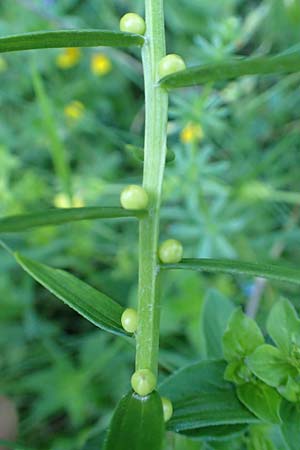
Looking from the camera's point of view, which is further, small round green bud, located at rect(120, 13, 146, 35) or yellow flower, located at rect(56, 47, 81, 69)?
yellow flower, located at rect(56, 47, 81, 69)

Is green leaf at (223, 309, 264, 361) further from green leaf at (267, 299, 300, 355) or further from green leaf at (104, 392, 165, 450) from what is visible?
green leaf at (104, 392, 165, 450)

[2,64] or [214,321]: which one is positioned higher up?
[2,64]

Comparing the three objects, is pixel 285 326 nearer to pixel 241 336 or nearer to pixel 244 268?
pixel 241 336

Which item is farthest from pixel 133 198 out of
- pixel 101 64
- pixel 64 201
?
pixel 101 64

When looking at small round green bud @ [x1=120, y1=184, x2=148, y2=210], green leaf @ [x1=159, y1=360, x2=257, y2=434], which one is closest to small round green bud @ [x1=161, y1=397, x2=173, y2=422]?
green leaf @ [x1=159, y1=360, x2=257, y2=434]

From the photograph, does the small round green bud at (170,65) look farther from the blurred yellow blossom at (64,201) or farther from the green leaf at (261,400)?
the blurred yellow blossom at (64,201)

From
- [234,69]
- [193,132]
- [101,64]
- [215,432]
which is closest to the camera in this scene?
[234,69]

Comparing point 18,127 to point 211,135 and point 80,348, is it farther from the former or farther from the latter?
point 80,348
